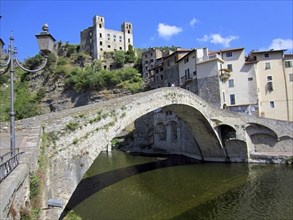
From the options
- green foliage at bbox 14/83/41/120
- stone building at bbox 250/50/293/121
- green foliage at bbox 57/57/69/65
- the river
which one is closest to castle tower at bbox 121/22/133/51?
green foliage at bbox 57/57/69/65

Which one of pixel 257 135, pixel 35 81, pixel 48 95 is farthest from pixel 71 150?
pixel 35 81

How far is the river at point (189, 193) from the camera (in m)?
12.1

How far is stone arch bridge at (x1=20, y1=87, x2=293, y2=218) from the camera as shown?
10.1 meters

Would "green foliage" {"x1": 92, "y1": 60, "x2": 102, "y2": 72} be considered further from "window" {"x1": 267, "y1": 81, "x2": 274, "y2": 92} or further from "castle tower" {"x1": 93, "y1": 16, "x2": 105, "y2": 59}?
"window" {"x1": 267, "y1": 81, "x2": 274, "y2": 92}

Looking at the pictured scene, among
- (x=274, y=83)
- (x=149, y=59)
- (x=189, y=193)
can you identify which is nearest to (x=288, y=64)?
(x=274, y=83)

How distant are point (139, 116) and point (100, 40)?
170 feet

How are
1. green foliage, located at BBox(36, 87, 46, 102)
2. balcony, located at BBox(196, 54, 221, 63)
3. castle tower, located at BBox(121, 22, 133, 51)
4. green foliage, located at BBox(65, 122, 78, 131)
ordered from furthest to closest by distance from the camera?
castle tower, located at BBox(121, 22, 133, 51) < green foliage, located at BBox(36, 87, 46, 102) < balcony, located at BBox(196, 54, 221, 63) < green foliage, located at BBox(65, 122, 78, 131)

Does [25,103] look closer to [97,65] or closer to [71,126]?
[97,65]

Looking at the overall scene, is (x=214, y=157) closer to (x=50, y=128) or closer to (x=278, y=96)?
(x=278, y=96)

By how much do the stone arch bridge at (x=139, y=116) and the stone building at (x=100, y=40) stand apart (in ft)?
143

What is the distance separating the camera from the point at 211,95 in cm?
2989

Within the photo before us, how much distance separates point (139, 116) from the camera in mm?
15555

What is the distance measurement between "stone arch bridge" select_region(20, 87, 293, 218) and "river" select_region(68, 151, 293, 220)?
2547 millimetres

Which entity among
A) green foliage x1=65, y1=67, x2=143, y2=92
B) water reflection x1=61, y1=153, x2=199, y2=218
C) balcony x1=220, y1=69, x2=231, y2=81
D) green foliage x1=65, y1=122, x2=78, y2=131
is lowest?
water reflection x1=61, y1=153, x2=199, y2=218
